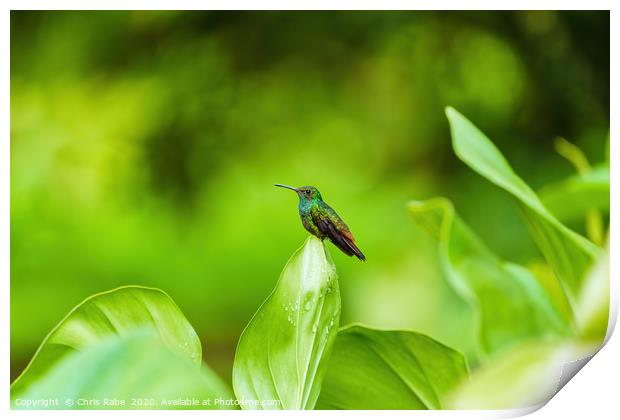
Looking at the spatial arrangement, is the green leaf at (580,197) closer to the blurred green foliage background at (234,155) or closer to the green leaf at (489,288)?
the blurred green foliage background at (234,155)

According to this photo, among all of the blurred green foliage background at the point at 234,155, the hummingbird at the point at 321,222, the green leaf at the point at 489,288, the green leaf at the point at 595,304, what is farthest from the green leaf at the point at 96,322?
the green leaf at the point at 595,304

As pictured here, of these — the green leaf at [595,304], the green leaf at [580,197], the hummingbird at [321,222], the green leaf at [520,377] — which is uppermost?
the green leaf at [580,197]

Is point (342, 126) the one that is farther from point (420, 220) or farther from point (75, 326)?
point (75, 326)

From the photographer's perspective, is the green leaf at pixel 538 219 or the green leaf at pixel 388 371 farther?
the green leaf at pixel 388 371

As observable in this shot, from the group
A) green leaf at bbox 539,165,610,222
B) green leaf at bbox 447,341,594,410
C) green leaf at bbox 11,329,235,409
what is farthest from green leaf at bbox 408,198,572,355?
green leaf at bbox 11,329,235,409
